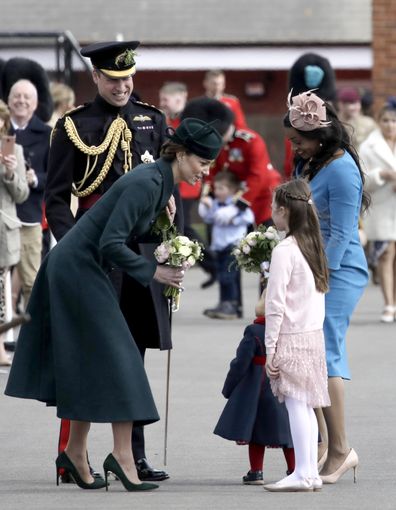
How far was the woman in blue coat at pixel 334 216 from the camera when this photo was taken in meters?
8.00

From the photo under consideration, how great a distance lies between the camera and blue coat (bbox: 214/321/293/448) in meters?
7.93

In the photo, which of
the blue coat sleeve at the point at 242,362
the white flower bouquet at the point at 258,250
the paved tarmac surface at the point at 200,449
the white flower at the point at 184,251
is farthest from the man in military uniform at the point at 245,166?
the white flower at the point at 184,251

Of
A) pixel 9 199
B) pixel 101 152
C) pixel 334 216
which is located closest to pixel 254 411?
pixel 334 216

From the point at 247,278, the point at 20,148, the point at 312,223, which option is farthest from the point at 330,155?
the point at 247,278

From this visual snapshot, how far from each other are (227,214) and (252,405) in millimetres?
7259

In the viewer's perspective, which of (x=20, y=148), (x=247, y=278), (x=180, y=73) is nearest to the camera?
(x=20, y=148)

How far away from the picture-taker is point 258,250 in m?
8.21

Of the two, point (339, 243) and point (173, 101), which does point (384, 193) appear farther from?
point (339, 243)

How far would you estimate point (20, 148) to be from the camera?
1234 cm

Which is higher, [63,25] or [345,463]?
[63,25]

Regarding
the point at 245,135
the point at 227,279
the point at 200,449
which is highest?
the point at 245,135

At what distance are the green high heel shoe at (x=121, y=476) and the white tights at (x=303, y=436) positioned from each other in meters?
0.64

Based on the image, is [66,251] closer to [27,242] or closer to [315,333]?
[315,333]

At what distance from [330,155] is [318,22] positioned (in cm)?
2166
